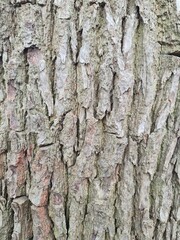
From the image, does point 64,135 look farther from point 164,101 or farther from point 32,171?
point 164,101

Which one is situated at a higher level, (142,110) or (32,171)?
(142,110)

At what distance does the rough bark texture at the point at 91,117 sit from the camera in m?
0.85

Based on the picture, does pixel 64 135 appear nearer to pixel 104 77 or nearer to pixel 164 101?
pixel 104 77

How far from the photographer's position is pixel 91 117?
0.86 meters

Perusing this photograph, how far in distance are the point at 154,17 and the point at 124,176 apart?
461 mm

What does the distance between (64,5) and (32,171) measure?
0.47 metres

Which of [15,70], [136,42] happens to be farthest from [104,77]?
[15,70]

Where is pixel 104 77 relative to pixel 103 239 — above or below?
above

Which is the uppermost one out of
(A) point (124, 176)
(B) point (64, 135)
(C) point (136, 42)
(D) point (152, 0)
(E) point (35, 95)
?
(D) point (152, 0)

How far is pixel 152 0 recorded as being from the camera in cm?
87

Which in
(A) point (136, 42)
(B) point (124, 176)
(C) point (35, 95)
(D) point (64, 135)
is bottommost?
(B) point (124, 176)

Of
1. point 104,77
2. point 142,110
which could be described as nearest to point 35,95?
point 104,77

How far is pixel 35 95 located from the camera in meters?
0.86

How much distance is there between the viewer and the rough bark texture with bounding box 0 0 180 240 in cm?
85
